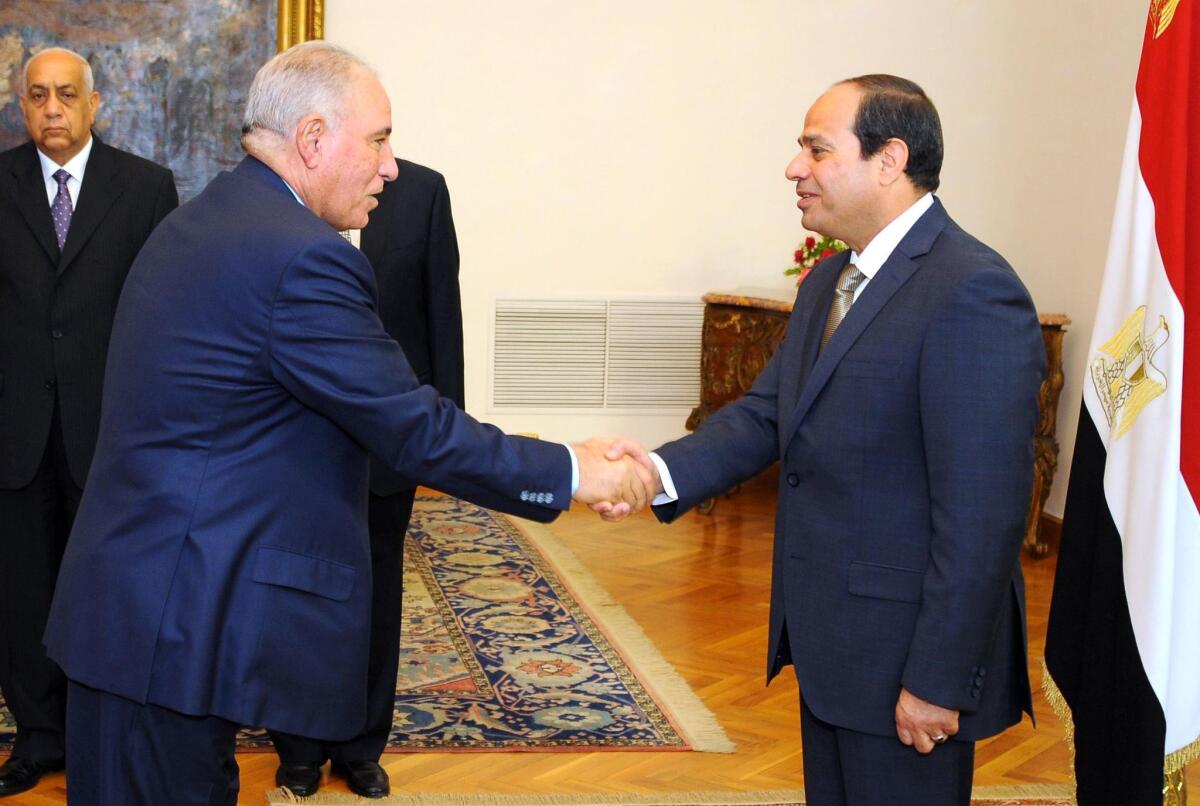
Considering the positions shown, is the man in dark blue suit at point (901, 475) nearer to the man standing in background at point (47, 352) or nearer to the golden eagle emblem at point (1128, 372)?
the golden eagle emblem at point (1128, 372)

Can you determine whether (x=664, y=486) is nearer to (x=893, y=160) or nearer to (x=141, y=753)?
(x=893, y=160)

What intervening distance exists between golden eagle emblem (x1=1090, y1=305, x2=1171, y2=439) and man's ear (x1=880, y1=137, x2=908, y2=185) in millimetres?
735

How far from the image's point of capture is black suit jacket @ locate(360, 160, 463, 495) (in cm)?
382

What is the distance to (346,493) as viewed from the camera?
7.85ft

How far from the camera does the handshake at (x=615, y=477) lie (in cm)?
277

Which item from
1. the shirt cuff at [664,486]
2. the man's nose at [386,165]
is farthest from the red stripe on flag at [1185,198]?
the man's nose at [386,165]

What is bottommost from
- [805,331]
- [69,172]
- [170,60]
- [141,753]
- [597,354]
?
[141,753]

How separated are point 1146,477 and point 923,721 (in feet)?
2.67

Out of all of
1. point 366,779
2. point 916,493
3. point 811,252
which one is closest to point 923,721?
point 916,493

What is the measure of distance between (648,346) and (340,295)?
6.15m

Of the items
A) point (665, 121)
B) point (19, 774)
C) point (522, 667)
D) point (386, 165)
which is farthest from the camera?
point (665, 121)

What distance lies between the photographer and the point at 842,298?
259cm

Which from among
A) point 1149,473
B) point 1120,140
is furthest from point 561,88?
point 1149,473

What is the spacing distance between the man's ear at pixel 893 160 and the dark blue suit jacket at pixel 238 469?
0.92m
